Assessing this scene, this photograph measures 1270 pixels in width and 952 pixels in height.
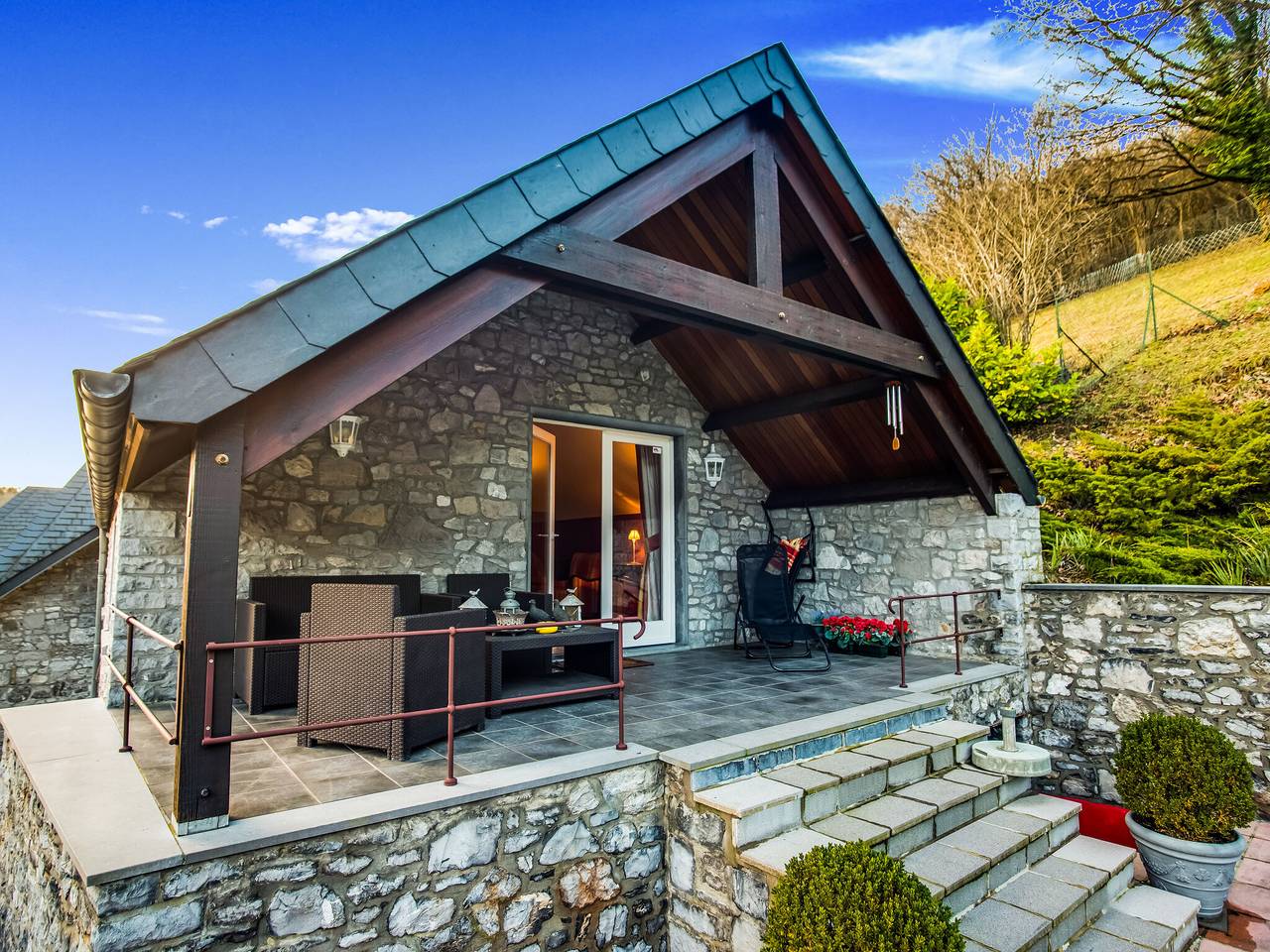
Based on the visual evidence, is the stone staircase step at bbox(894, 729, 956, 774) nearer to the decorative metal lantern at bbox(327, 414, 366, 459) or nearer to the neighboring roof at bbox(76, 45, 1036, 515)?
the neighboring roof at bbox(76, 45, 1036, 515)

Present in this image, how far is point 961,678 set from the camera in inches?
190

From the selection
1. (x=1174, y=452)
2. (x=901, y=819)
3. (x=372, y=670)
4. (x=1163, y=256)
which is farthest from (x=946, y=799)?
(x=1163, y=256)

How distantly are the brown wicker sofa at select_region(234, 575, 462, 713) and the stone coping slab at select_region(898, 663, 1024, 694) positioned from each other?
311 cm

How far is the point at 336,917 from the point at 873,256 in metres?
4.59

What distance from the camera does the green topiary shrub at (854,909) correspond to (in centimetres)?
194

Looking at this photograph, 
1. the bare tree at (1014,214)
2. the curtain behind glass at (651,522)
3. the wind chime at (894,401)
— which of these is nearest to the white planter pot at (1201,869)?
the wind chime at (894,401)

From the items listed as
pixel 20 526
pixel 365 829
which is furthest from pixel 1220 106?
pixel 20 526

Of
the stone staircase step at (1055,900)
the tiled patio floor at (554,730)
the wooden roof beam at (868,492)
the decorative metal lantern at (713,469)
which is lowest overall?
the stone staircase step at (1055,900)

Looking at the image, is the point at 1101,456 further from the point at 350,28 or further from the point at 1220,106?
the point at 350,28

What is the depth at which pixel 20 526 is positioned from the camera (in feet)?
28.1

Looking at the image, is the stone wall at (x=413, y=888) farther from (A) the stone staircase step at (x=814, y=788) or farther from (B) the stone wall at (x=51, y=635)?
(B) the stone wall at (x=51, y=635)

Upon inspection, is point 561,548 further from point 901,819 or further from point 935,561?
point 901,819

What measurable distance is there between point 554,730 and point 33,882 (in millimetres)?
2224

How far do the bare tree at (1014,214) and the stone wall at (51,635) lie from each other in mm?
12691
